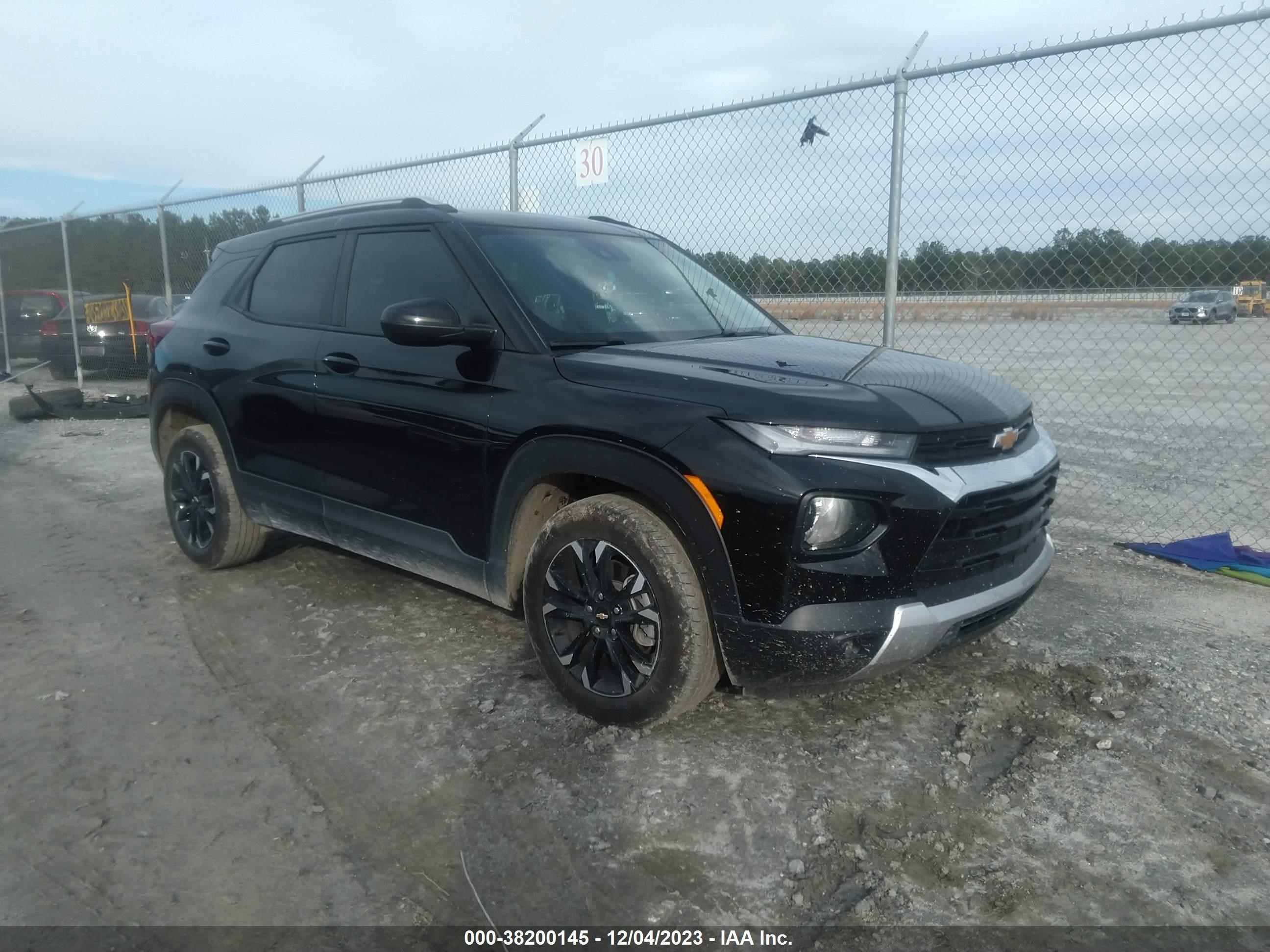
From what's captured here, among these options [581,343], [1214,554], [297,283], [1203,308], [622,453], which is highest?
[297,283]

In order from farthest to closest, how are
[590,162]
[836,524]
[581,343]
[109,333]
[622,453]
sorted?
[109,333] < [590,162] < [581,343] < [622,453] < [836,524]

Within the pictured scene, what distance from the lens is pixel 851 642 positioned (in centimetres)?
282

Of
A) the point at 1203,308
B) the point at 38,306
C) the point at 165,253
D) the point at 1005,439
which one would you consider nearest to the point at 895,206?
the point at 1203,308

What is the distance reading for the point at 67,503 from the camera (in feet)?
22.5

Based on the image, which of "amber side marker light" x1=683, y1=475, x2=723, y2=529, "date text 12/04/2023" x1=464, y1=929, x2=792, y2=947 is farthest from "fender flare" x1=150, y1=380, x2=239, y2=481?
"date text 12/04/2023" x1=464, y1=929, x2=792, y2=947

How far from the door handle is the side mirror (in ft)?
2.10

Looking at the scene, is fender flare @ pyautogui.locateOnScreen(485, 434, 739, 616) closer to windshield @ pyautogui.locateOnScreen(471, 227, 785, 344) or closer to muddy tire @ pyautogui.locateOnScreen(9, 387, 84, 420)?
windshield @ pyautogui.locateOnScreen(471, 227, 785, 344)

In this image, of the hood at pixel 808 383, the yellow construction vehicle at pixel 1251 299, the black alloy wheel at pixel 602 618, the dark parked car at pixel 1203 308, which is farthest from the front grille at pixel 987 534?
the dark parked car at pixel 1203 308

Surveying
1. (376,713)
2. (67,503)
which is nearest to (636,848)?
(376,713)

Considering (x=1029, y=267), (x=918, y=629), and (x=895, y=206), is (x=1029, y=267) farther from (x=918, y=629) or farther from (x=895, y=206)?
(x=918, y=629)

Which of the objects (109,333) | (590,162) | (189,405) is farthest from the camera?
(109,333)

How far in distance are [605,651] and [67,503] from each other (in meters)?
5.42

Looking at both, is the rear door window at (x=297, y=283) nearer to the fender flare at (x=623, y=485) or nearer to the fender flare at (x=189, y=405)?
the fender flare at (x=189, y=405)

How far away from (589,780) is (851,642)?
93 centimetres
